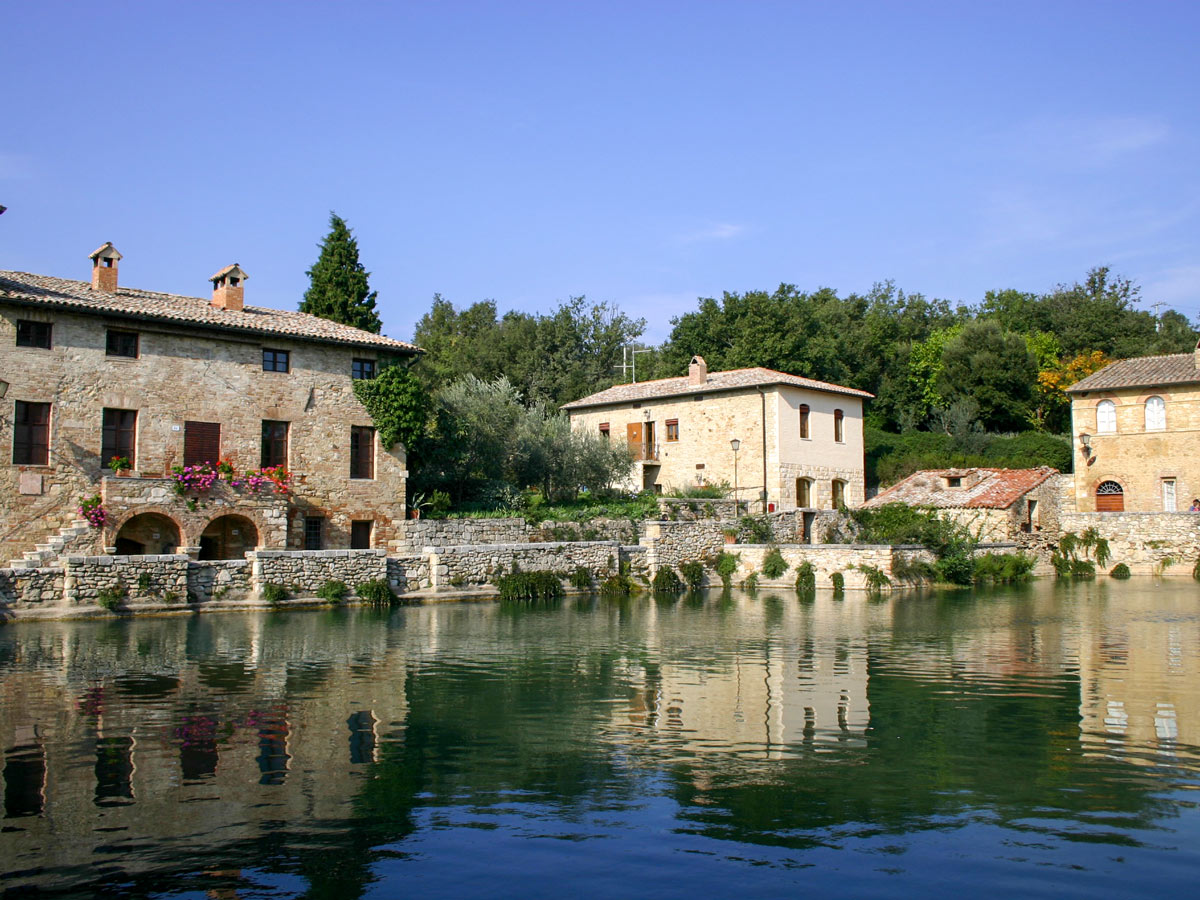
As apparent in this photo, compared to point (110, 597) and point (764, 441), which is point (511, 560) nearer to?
point (110, 597)

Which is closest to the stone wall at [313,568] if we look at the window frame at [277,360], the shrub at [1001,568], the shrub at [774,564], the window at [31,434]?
the window at [31,434]

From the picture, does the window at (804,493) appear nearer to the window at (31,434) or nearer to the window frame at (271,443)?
the window frame at (271,443)

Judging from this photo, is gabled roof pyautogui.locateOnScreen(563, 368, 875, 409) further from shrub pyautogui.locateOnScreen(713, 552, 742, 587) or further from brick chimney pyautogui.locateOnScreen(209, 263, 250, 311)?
brick chimney pyautogui.locateOnScreen(209, 263, 250, 311)

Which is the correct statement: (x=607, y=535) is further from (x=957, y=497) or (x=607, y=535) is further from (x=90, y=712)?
(x=90, y=712)

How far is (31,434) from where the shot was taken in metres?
24.6

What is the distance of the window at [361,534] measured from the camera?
95.5 feet

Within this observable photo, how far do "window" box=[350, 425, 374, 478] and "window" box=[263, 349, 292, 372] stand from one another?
2.61m

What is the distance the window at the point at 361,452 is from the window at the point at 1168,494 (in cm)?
2968

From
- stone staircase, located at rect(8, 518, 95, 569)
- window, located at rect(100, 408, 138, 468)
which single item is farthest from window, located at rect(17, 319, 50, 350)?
stone staircase, located at rect(8, 518, 95, 569)

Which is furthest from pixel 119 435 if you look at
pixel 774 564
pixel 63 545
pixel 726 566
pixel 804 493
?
pixel 804 493

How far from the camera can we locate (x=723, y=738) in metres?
9.17

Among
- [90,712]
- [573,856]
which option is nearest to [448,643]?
[90,712]

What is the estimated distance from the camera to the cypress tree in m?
39.1

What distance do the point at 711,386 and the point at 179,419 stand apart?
67.5ft
